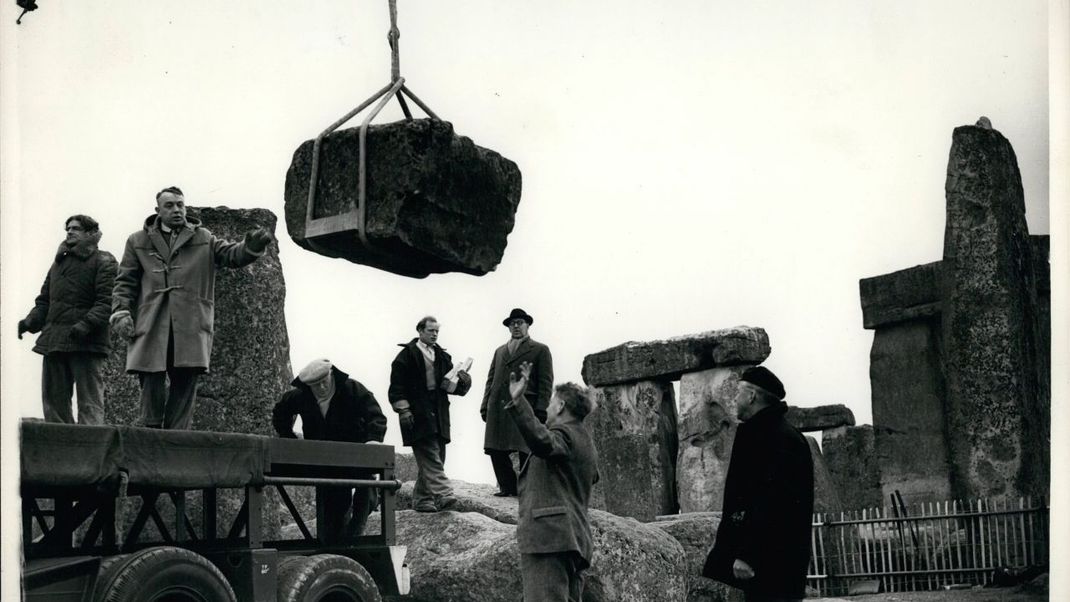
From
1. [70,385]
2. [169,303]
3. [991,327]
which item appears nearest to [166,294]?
[169,303]

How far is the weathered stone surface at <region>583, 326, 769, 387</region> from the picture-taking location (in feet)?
63.5

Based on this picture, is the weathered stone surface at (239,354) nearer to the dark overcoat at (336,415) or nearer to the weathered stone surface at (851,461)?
the dark overcoat at (336,415)

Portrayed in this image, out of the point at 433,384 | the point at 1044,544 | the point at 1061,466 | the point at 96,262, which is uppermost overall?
the point at 96,262

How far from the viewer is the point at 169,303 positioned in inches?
320

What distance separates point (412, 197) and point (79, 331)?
7.76 feet

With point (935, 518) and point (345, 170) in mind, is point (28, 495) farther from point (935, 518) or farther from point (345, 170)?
point (935, 518)

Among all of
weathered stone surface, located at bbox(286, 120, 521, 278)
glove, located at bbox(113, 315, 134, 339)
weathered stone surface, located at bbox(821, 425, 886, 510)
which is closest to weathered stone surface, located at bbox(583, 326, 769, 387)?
weathered stone surface, located at bbox(821, 425, 886, 510)

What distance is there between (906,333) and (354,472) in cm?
977

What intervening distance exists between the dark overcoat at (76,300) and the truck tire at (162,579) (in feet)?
8.13

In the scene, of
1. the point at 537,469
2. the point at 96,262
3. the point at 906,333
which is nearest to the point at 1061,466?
the point at 537,469

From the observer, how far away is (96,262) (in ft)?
28.5

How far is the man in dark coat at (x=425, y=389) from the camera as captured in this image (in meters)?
10.7

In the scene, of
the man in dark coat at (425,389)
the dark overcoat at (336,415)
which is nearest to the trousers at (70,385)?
the dark overcoat at (336,415)

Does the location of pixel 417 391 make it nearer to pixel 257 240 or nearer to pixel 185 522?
pixel 257 240
